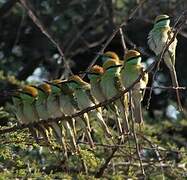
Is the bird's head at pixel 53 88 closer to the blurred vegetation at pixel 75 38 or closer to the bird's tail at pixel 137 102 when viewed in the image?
the bird's tail at pixel 137 102

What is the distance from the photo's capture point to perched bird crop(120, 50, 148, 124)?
3135mm

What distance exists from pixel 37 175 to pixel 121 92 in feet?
3.51

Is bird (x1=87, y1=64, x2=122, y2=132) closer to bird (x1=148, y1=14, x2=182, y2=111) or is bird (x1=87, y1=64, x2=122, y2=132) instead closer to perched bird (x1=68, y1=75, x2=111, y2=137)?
perched bird (x1=68, y1=75, x2=111, y2=137)

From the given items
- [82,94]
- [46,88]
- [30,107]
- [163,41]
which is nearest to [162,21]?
[163,41]

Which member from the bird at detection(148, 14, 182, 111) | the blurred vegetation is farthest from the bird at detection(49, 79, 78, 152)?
the blurred vegetation

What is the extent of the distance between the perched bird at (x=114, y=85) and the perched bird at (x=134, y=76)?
0.03 meters

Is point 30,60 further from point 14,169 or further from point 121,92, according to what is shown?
point 121,92

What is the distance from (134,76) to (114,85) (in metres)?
0.10

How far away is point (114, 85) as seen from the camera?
3.13 meters

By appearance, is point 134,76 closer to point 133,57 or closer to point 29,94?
point 133,57

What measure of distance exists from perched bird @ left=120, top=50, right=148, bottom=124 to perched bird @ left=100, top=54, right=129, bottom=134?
0.10 feet

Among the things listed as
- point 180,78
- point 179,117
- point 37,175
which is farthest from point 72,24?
point 37,175


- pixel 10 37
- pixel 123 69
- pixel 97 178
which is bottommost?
pixel 97 178

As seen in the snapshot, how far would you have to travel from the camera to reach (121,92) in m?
2.97
